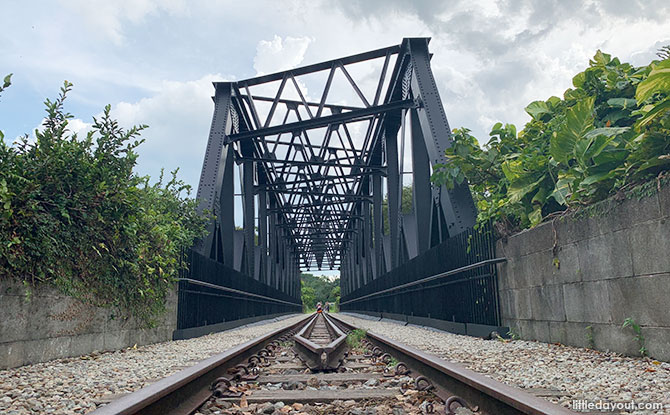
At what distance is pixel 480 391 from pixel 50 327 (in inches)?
168

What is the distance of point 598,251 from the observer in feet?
16.0

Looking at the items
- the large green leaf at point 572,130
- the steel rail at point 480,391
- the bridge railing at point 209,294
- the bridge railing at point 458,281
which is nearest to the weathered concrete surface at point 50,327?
the bridge railing at point 209,294

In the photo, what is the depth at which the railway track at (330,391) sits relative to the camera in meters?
2.48

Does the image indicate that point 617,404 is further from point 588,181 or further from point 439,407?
point 588,181

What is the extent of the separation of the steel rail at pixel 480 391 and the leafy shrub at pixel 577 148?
8.39 feet

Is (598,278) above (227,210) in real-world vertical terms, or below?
below

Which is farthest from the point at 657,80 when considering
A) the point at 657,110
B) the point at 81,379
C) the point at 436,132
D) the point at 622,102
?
the point at 436,132

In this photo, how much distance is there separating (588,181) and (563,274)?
1.11 meters

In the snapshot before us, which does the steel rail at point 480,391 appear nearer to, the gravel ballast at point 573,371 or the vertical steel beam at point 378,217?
the gravel ballast at point 573,371

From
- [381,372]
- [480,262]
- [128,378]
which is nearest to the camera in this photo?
[128,378]

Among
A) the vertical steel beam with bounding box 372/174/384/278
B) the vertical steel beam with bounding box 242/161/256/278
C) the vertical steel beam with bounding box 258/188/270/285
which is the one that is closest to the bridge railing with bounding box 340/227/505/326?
the vertical steel beam with bounding box 242/161/256/278

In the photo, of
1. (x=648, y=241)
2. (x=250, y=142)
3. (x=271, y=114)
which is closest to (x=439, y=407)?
(x=648, y=241)

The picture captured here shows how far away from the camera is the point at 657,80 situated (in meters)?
4.07

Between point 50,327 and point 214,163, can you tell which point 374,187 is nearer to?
point 214,163
